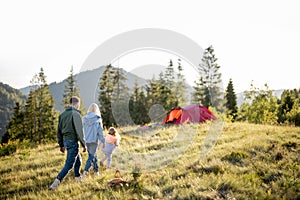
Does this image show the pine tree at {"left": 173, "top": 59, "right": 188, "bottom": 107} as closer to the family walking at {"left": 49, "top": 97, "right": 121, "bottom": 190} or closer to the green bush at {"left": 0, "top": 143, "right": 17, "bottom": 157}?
the green bush at {"left": 0, "top": 143, "right": 17, "bottom": 157}

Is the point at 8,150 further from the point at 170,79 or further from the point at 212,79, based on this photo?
the point at 170,79

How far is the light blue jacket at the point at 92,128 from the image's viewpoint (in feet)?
25.5

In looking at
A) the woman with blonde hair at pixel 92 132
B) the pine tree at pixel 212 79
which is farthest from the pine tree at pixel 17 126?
the woman with blonde hair at pixel 92 132

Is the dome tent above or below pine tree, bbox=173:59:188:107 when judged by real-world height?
below

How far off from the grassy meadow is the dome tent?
7143 mm

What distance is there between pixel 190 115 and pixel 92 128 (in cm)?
1194

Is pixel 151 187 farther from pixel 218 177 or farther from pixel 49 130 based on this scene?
pixel 49 130

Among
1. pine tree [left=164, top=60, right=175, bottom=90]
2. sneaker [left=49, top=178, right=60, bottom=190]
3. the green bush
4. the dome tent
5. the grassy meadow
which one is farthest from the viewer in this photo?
pine tree [left=164, top=60, right=175, bottom=90]

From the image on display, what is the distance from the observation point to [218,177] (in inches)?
253

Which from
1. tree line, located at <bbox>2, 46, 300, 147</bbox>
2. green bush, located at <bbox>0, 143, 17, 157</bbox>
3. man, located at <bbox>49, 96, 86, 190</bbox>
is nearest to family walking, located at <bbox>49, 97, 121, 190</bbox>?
man, located at <bbox>49, 96, 86, 190</bbox>

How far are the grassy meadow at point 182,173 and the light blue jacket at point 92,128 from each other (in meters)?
1.03

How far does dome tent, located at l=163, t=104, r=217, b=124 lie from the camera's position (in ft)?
61.6

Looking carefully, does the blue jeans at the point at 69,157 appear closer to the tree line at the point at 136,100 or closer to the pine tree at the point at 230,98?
the tree line at the point at 136,100

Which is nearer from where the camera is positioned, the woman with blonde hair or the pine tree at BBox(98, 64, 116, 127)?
the woman with blonde hair
